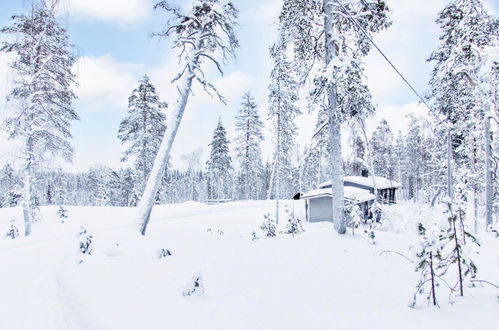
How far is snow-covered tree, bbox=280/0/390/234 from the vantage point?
8459 mm

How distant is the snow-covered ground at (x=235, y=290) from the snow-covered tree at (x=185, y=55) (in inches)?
93.2

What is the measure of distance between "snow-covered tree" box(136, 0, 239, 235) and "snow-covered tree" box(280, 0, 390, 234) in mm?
2514

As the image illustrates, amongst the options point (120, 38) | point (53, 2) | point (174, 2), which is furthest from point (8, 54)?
point (53, 2)

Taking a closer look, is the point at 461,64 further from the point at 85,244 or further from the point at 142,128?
the point at 142,128

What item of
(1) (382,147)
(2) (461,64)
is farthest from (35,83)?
(1) (382,147)

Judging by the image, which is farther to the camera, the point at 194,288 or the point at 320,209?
the point at 320,209

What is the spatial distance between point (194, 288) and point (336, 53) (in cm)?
840

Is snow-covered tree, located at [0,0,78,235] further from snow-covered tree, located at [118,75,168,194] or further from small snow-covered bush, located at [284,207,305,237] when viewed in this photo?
small snow-covered bush, located at [284,207,305,237]

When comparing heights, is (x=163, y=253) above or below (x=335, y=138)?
below

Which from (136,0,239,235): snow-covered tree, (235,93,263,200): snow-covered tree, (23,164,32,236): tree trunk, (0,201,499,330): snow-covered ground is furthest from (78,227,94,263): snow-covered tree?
(235,93,263,200): snow-covered tree

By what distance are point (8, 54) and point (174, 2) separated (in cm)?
1082

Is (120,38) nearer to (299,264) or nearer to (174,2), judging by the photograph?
(174,2)

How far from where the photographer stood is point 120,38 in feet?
33.2

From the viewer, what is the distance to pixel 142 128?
2514cm
